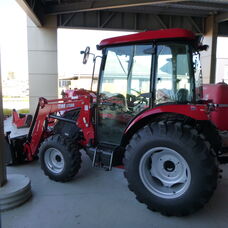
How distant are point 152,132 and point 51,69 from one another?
6429 mm

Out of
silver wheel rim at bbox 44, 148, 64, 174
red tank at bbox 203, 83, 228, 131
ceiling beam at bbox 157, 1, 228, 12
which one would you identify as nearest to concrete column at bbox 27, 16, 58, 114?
ceiling beam at bbox 157, 1, 228, 12

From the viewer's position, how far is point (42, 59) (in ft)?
25.4

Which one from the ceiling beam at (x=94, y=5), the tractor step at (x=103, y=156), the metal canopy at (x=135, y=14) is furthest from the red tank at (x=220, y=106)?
the tractor step at (x=103, y=156)

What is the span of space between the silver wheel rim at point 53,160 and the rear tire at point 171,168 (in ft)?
4.18

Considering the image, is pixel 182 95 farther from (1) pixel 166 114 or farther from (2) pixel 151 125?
(2) pixel 151 125

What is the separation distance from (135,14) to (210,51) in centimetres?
339

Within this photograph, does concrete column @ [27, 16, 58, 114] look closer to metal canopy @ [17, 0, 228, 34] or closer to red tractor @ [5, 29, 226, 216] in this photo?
metal canopy @ [17, 0, 228, 34]

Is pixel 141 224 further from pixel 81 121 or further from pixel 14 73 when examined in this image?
pixel 14 73

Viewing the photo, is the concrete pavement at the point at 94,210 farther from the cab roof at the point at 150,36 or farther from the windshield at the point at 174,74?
the cab roof at the point at 150,36

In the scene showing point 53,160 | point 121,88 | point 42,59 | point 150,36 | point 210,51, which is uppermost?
point 210,51

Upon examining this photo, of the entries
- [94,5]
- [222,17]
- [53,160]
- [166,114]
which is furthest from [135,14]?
[53,160]

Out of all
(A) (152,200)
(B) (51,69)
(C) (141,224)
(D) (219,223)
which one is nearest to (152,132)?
(A) (152,200)

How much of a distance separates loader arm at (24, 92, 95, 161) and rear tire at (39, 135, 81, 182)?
29cm

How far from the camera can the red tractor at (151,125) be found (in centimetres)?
218
